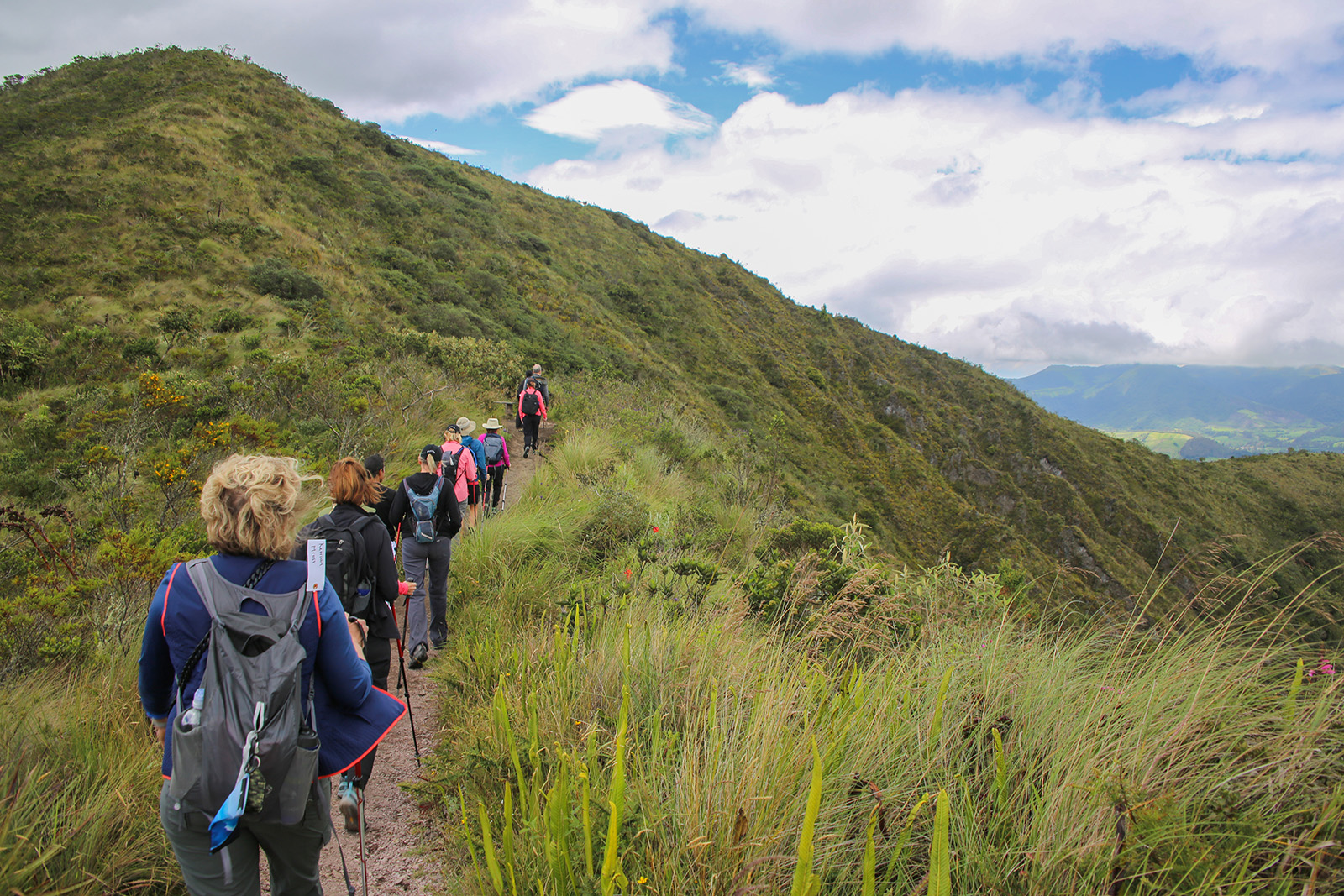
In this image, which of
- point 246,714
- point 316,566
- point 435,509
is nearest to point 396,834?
point 246,714

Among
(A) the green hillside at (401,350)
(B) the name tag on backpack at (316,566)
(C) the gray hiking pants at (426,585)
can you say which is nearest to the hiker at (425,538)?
(C) the gray hiking pants at (426,585)

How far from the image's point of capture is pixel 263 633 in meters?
1.59

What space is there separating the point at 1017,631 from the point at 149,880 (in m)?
4.11

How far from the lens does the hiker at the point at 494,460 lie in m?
7.46

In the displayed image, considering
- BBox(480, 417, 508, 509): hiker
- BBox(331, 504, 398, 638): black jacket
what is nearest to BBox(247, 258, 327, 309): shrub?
BBox(480, 417, 508, 509): hiker

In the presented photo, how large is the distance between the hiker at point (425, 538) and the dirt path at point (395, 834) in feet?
2.08

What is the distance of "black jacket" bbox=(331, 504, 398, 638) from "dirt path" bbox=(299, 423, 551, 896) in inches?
29.4

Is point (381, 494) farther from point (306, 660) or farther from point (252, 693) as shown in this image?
point (252, 693)

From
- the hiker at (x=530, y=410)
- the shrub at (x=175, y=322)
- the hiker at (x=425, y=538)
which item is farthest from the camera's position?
the shrub at (x=175, y=322)

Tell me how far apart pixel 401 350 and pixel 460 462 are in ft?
30.9

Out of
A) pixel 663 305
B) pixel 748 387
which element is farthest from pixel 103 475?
pixel 663 305

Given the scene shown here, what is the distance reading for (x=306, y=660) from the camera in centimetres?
177

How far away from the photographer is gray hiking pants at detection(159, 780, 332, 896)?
1651mm

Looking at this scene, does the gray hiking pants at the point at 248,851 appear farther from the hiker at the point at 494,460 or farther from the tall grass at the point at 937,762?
the hiker at the point at 494,460
